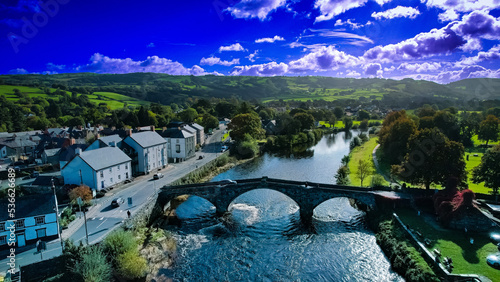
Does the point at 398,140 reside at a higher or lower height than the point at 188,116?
lower

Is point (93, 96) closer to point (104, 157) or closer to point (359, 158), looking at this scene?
point (104, 157)

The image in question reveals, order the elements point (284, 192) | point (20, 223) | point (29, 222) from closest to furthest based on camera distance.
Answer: point (20, 223) < point (29, 222) < point (284, 192)

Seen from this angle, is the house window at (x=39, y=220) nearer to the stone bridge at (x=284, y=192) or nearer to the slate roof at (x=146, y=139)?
the stone bridge at (x=284, y=192)

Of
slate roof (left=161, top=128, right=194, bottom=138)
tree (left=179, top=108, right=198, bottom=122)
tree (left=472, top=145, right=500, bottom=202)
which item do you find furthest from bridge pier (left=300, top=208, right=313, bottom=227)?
tree (left=179, top=108, right=198, bottom=122)

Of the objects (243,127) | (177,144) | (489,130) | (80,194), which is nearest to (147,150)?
(177,144)

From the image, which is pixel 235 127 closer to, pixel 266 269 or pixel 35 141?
pixel 35 141

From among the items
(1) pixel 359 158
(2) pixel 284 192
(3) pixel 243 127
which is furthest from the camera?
(3) pixel 243 127
